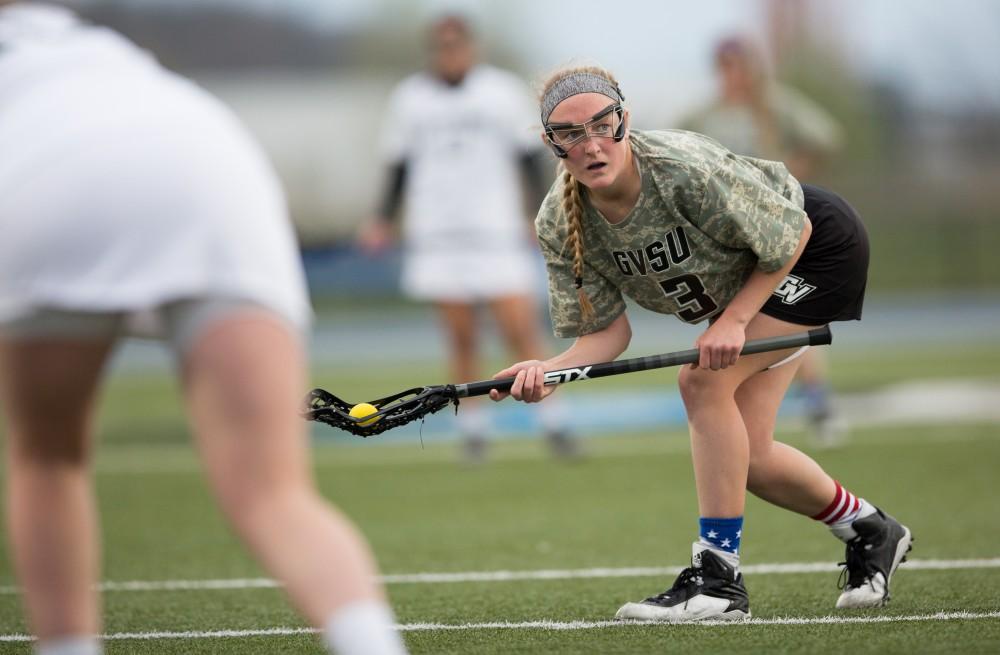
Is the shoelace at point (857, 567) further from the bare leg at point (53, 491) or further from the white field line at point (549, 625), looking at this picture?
the bare leg at point (53, 491)

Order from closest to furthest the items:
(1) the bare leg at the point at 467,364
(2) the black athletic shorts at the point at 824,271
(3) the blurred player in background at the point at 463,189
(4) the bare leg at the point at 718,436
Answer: (4) the bare leg at the point at 718,436 → (2) the black athletic shorts at the point at 824,271 → (1) the bare leg at the point at 467,364 → (3) the blurred player in background at the point at 463,189

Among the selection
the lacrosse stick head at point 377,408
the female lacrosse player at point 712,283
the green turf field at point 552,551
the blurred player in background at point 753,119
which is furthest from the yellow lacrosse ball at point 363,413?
the blurred player in background at point 753,119

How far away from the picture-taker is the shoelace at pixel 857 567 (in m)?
3.92

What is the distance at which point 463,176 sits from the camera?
844 cm

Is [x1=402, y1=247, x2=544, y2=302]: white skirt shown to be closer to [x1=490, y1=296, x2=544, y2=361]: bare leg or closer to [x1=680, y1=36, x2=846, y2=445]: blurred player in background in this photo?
[x1=490, y1=296, x2=544, y2=361]: bare leg

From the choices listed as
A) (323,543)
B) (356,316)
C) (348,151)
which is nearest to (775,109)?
(323,543)

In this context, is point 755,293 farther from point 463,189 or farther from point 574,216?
point 463,189

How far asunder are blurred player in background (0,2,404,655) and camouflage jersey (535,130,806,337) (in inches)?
59.0

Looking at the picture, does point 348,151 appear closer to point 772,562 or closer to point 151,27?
point 151,27

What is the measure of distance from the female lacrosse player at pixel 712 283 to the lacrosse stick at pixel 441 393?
0.06 metres

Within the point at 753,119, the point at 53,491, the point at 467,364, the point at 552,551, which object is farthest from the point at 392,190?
the point at 53,491

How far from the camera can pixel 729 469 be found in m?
3.77

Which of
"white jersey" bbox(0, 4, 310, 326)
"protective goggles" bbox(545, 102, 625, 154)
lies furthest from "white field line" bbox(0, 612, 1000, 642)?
"white jersey" bbox(0, 4, 310, 326)

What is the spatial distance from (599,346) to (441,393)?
21.2 inches
